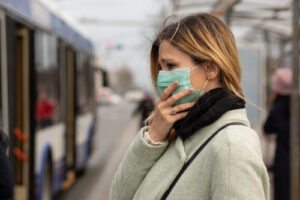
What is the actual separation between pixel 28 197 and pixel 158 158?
11.7 ft

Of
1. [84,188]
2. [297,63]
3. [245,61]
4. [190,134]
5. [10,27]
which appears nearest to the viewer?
[190,134]

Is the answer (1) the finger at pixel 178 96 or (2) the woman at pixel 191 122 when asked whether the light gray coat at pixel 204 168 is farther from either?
(1) the finger at pixel 178 96

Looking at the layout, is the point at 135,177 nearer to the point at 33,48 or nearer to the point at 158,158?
the point at 158,158

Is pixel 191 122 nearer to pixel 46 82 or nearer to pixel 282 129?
pixel 282 129

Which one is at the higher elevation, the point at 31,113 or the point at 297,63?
the point at 297,63

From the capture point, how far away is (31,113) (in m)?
4.98

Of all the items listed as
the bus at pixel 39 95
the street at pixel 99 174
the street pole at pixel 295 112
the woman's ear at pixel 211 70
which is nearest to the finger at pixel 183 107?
the woman's ear at pixel 211 70

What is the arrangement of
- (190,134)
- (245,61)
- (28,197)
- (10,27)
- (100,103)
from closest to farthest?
(190,134), (10,27), (28,197), (245,61), (100,103)

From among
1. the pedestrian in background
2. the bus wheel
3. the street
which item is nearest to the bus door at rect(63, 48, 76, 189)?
the street

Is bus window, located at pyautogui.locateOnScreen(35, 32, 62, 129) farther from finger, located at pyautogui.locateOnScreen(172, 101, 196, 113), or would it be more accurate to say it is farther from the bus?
finger, located at pyautogui.locateOnScreen(172, 101, 196, 113)

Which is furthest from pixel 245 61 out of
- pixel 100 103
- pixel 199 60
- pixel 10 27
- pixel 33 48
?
pixel 100 103

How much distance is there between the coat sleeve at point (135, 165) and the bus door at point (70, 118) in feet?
18.7

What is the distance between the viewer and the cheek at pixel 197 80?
1.60m

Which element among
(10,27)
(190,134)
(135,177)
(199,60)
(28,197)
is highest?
(10,27)
